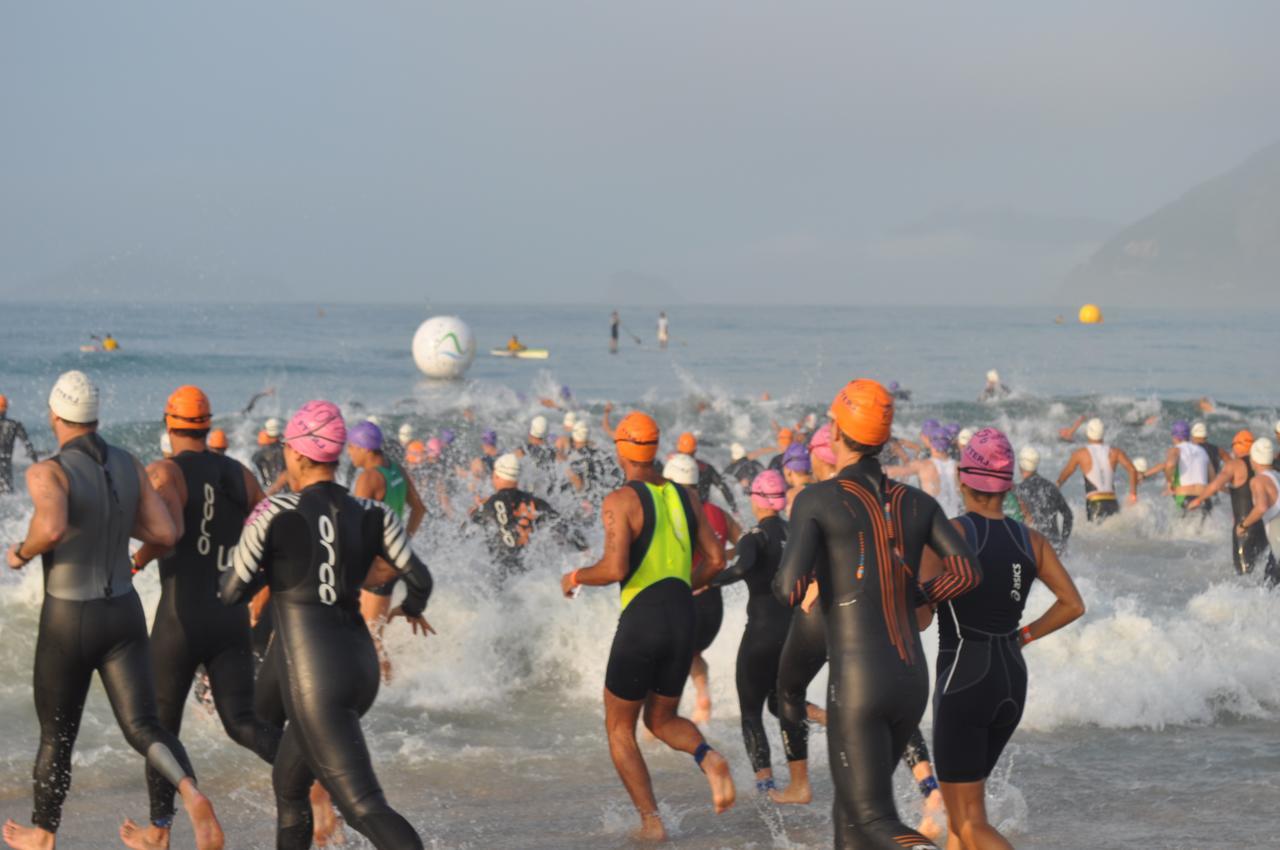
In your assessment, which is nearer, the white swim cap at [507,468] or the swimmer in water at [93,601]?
the swimmer in water at [93,601]

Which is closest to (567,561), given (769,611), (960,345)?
(769,611)

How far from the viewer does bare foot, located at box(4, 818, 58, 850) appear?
16.9 feet

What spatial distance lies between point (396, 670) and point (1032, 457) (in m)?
6.74

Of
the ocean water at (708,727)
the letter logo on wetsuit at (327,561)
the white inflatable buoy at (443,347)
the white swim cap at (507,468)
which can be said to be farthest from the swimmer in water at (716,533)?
the white inflatable buoy at (443,347)

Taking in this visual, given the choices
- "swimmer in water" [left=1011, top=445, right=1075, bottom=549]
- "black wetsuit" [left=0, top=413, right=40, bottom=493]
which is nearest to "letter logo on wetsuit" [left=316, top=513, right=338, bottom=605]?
"swimmer in water" [left=1011, top=445, right=1075, bottom=549]

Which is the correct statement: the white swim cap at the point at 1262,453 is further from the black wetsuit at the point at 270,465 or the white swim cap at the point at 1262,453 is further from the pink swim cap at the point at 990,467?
the black wetsuit at the point at 270,465

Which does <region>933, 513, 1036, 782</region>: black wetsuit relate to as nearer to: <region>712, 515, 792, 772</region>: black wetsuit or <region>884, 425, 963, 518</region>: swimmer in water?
<region>712, 515, 792, 772</region>: black wetsuit

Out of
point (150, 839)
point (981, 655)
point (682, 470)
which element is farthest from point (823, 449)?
point (150, 839)

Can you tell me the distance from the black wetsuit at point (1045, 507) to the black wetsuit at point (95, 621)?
361 inches

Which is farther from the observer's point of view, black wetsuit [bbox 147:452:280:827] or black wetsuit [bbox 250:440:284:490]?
black wetsuit [bbox 250:440:284:490]

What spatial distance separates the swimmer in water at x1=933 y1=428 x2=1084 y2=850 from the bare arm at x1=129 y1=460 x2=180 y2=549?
288 cm

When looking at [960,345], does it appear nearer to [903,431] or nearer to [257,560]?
[903,431]

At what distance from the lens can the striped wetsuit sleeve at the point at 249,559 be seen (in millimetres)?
4176

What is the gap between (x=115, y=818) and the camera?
21.1 ft
